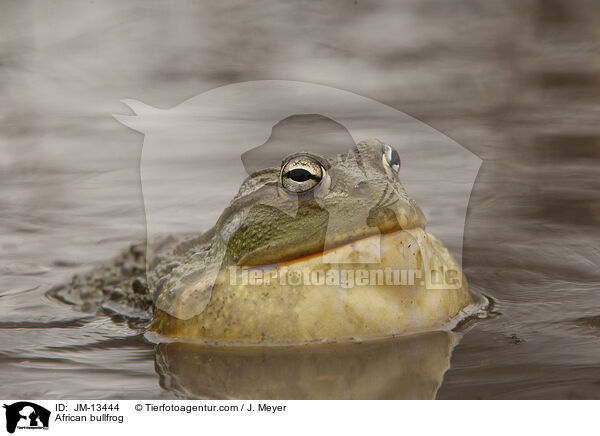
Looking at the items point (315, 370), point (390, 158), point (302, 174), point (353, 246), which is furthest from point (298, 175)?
point (315, 370)

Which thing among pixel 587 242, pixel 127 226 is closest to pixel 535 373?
pixel 587 242

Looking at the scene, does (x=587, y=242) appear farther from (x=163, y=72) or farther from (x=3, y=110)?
(x=3, y=110)

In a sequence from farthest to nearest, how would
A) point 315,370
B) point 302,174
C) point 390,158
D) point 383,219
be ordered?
point 390,158, point 302,174, point 383,219, point 315,370

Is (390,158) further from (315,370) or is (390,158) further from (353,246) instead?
(315,370)

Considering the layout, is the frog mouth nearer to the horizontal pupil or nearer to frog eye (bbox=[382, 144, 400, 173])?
the horizontal pupil
